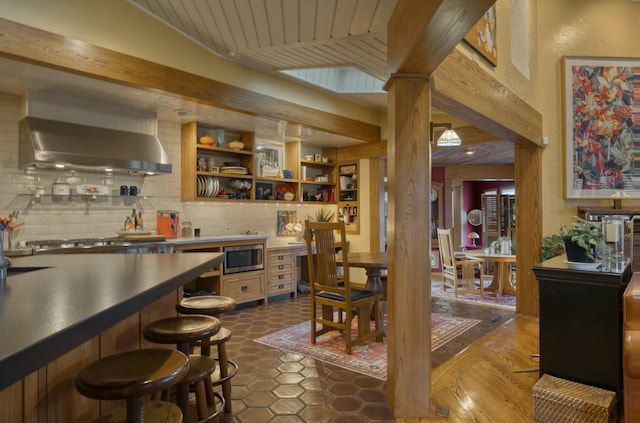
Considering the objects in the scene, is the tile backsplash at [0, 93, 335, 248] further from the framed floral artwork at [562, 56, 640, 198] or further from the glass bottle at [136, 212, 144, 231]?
the framed floral artwork at [562, 56, 640, 198]

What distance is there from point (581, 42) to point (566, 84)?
612 millimetres

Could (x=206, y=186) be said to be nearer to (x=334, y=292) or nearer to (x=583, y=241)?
(x=334, y=292)

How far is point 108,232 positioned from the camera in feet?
14.2

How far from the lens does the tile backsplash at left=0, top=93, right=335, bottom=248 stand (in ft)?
12.0

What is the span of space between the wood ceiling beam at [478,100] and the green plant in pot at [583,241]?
1.19 metres

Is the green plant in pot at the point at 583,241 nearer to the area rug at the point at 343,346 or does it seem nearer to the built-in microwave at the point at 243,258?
the area rug at the point at 343,346

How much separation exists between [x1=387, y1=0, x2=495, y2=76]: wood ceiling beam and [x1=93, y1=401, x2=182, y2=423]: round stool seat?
189cm

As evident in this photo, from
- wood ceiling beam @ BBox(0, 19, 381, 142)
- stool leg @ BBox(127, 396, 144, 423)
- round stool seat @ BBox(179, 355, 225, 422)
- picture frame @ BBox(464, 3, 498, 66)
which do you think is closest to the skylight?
wood ceiling beam @ BBox(0, 19, 381, 142)

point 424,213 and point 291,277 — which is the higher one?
point 424,213

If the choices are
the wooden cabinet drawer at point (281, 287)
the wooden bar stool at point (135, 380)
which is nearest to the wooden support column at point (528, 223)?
the wooden cabinet drawer at point (281, 287)

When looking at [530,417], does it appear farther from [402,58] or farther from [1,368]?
[1,368]

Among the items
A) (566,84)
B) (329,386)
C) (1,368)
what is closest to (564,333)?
(329,386)

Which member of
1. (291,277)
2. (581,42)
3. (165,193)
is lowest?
(291,277)

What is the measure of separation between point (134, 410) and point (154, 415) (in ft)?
0.52
